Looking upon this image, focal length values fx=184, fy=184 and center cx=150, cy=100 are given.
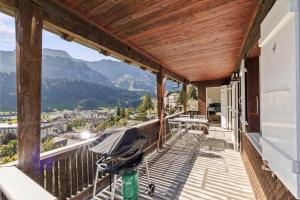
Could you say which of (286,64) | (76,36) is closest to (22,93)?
(76,36)

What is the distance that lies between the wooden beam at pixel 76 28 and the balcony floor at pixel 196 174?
260 cm

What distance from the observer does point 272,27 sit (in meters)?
1.32

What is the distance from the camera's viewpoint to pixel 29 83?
1930mm

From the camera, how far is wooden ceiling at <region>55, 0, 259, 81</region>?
2387 mm

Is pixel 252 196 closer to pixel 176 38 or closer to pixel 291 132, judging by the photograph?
pixel 291 132

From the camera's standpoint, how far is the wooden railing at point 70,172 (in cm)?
231

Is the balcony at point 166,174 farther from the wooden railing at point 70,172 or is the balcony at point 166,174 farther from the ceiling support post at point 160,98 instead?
the ceiling support post at point 160,98

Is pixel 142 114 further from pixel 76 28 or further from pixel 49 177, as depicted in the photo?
pixel 49 177

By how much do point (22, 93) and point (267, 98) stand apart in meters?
2.29

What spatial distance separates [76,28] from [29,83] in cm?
111

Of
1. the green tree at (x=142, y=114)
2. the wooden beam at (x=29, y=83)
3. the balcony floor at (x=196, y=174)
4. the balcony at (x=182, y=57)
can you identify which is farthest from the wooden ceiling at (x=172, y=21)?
the green tree at (x=142, y=114)

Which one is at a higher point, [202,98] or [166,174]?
[202,98]

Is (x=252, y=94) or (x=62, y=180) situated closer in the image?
(x=62, y=180)

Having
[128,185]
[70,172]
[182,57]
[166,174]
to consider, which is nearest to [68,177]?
[70,172]
